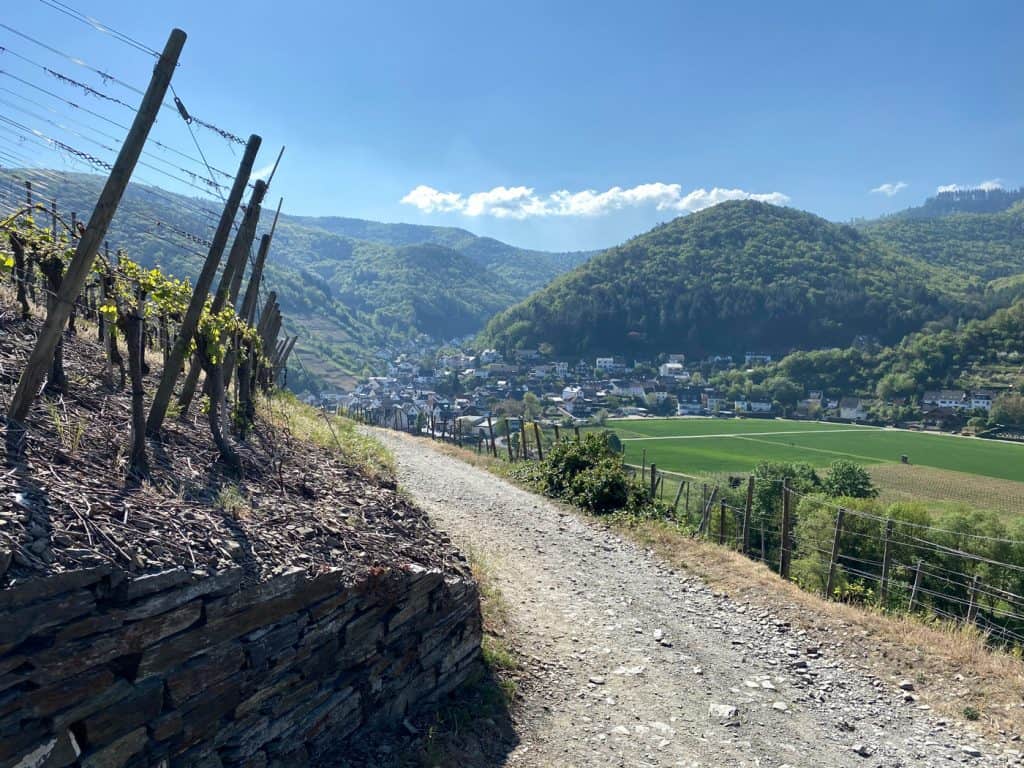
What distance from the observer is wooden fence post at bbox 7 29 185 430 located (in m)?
4.63

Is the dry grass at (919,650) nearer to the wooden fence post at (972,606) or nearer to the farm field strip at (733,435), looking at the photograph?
the wooden fence post at (972,606)

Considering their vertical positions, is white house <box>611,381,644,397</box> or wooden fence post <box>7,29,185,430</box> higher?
wooden fence post <box>7,29,185,430</box>

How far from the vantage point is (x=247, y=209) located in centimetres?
764

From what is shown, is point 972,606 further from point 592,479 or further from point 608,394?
point 608,394

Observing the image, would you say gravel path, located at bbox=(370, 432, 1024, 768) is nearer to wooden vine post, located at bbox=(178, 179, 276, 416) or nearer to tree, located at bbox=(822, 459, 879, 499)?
wooden vine post, located at bbox=(178, 179, 276, 416)

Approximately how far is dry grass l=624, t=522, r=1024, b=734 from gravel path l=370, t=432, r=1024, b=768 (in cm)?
24

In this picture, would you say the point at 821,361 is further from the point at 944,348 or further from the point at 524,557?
the point at 524,557

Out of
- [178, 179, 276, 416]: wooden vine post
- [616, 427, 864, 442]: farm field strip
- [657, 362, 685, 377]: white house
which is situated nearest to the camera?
[178, 179, 276, 416]: wooden vine post

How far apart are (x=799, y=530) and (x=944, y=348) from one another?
9063 cm

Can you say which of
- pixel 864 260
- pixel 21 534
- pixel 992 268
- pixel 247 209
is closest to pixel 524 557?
pixel 247 209

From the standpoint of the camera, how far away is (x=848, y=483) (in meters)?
34.5

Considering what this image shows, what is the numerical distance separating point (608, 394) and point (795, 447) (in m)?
A: 34.9

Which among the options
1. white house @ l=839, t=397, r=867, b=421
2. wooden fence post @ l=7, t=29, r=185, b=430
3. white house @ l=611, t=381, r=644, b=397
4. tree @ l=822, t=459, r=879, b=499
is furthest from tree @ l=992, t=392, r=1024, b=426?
wooden fence post @ l=7, t=29, r=185, b=430

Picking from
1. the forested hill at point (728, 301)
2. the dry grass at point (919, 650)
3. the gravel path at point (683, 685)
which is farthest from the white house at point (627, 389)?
the gravel path at point (683, 685)
